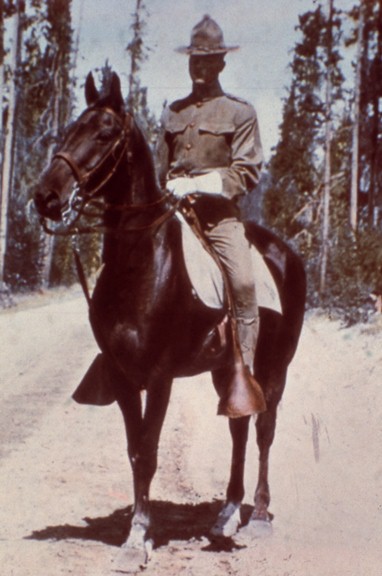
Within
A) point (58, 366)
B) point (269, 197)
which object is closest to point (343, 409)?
point (58, 366)

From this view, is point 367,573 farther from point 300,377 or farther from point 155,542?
point 300,377

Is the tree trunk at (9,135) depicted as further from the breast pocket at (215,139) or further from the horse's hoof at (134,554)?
the horse's hoof at (134,554)

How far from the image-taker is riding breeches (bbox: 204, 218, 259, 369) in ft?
19.8

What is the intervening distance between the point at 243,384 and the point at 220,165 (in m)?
1.56

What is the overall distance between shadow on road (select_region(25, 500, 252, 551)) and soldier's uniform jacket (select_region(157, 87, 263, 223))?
2.48 meters

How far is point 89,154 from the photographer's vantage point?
4996 mm

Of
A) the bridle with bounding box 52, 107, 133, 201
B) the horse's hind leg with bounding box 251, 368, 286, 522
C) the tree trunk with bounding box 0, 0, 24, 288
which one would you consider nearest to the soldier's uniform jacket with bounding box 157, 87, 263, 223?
the bridle with bounding box 52, 107, 133, 201

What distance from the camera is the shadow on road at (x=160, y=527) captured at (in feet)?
18.9

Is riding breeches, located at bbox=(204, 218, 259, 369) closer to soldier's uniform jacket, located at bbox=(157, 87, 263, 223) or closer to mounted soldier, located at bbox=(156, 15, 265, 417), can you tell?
mounted soldier, located at bbox=(156, 15, 265, 417)

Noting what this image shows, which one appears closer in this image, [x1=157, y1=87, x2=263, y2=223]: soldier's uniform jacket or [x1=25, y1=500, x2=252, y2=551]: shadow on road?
[x1=25, y1=500, x2=252, y2=551]: shadow on road

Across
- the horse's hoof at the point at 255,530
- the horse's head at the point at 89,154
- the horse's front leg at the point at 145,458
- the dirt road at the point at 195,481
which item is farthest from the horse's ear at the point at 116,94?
the horse's hoof at the point at 255,530

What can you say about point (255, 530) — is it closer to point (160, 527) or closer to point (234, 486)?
point (234, 486)

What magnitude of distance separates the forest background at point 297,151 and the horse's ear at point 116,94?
1316 millimetres

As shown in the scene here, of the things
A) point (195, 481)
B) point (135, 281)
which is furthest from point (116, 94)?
point (195, 481)
